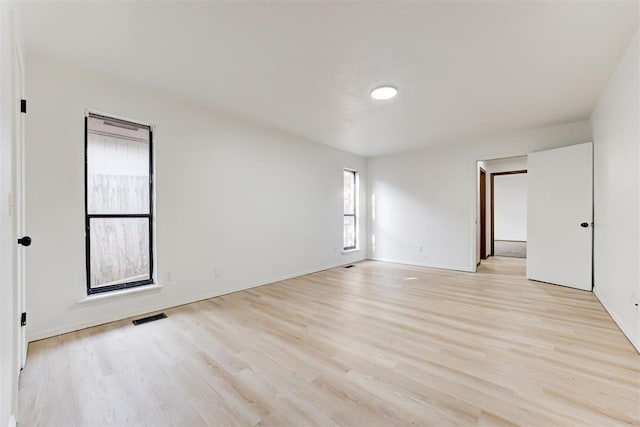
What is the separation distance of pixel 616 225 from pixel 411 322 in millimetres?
2251

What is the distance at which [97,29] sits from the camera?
208cm

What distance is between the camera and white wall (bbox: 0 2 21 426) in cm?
121

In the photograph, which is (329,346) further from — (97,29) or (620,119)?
(620,119)

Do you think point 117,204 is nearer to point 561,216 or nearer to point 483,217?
point 561,216

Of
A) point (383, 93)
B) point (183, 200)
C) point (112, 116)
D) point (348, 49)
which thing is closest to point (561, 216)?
point (383, 93)

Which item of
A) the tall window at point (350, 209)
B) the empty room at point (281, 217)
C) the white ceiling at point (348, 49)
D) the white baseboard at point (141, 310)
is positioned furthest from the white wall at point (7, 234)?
the tall window at point (350, 209)

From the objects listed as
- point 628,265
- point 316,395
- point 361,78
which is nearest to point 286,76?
point 361,78

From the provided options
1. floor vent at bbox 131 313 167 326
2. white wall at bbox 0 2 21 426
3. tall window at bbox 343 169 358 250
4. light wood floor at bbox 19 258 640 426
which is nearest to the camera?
white wall at bbox 0 2 21 426

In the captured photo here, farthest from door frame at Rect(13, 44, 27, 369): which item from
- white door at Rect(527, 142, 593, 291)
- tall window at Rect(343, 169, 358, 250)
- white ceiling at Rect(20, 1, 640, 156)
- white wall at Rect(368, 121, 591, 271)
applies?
white door at Rect(527, 142, 593, 291)

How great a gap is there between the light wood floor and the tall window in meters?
3.04

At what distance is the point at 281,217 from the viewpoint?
182 inches

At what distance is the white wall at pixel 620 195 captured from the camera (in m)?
2.23

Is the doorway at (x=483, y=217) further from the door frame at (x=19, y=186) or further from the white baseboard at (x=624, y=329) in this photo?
the door frame at (x=19, y=186)

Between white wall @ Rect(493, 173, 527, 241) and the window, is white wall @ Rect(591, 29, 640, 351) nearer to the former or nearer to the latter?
the window
